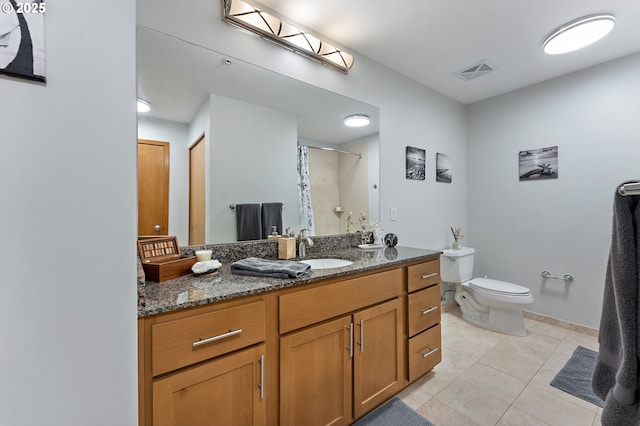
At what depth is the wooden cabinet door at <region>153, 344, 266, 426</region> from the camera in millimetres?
787

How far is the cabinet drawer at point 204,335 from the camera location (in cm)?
78

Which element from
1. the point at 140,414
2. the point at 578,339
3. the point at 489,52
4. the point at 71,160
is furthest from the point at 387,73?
the point at 578,339

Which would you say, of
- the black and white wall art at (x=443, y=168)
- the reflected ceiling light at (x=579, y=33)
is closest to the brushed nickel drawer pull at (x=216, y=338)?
the black and white wall art at (x=443, y=168)

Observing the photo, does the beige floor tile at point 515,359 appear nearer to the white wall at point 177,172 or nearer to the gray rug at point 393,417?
the gray rug at point 393,417

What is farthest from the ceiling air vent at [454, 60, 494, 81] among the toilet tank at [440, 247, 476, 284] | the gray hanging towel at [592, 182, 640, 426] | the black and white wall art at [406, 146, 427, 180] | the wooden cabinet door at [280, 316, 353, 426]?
the wooden cabinet door at [280, 316, 353, 426]

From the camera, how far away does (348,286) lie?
1241mm

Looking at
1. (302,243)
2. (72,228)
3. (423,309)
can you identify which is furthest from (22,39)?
(423,309)

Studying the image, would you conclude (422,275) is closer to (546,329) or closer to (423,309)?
(423,309)

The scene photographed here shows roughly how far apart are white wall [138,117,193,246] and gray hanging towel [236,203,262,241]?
0.91 feet

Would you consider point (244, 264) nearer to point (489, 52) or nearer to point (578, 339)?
point (489, 52)

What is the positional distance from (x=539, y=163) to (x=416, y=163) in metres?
1.26

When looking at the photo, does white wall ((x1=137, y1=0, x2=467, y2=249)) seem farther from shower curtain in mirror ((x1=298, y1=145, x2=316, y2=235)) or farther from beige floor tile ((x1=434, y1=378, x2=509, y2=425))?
beige floor tile ((x1=434, y1=378, x2=509, y2=425))

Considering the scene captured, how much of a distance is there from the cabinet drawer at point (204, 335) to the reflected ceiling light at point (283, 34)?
4.91ft

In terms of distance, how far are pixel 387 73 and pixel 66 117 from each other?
7.47 ft
